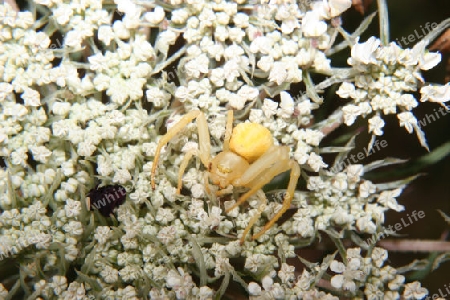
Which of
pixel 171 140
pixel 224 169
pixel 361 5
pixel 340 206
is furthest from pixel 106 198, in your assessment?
pixel 361 5

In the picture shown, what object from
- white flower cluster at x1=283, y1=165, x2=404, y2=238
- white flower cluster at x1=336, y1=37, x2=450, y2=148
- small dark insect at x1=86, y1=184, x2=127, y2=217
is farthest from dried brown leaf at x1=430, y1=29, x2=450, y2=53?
small dark insect at x1=86, y1=184, x2=127, y2=217

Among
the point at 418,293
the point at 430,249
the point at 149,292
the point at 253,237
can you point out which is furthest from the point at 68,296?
the point at 430,249

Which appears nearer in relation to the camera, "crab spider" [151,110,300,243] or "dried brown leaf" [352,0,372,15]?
"crab spider" [151,110,300,243]

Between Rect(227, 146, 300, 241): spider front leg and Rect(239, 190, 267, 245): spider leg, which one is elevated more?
Rect(227, 146, 300, 241): spider front leg

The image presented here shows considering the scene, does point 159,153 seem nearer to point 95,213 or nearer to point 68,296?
point 95,213

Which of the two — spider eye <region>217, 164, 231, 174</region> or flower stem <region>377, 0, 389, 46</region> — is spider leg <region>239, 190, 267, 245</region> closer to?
spider eye <region>217, 164, 231, 174</region>

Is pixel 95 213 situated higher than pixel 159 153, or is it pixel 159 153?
pixel 159 153

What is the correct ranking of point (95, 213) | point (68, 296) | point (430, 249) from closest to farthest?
point (68, 296)
point (95, 213)
point (430, 249)
